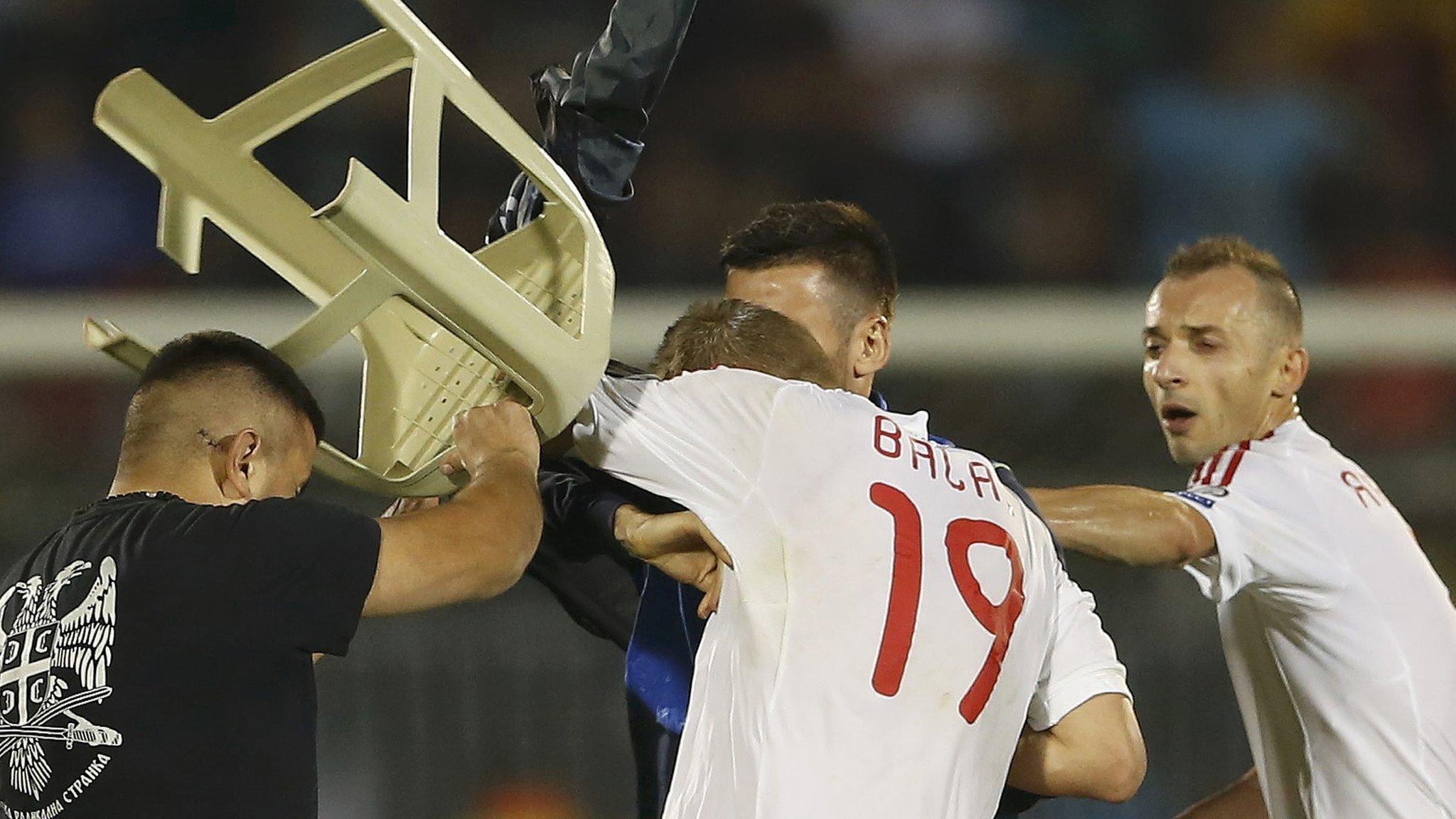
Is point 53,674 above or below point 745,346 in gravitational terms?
below

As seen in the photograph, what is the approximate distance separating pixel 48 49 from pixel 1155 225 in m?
4.02

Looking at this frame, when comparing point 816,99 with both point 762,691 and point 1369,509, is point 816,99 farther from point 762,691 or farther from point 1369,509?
point 762,691

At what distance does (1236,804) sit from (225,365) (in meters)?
2.10

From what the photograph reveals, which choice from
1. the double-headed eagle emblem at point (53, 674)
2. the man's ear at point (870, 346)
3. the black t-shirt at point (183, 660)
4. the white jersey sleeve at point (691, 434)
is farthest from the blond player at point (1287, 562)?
the double-headed eagle emblem at point (53, 674)

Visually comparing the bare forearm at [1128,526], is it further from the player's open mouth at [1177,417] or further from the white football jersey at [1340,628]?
the player's open mouth at [1177,417]

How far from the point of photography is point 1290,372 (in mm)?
3307

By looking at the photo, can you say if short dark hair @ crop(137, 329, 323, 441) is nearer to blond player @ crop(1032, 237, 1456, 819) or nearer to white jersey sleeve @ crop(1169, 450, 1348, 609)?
blond player @ crop(1032, 237, 1456, 819)

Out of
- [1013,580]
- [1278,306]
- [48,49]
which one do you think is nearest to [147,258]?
[48,49]

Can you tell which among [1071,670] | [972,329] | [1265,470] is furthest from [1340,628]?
[972,329]

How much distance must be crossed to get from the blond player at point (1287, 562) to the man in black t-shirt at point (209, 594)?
3.40ft

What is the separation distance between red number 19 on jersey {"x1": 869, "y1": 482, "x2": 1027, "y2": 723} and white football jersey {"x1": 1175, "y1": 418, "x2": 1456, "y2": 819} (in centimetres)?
84

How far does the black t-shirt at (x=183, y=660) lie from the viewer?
2240mm

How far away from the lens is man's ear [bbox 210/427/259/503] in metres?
2.41

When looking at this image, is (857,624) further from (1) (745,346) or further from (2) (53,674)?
(2) (53,674)
